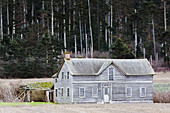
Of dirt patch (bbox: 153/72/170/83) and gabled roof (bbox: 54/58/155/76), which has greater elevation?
gabled roof (bbox: 54/58/155/76)

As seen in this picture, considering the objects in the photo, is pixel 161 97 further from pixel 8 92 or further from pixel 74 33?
pixel 74 33

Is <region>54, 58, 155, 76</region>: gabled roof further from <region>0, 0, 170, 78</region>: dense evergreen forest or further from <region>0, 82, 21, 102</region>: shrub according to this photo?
<region>0, 0, 170, 78</region>: dense evergreen forest

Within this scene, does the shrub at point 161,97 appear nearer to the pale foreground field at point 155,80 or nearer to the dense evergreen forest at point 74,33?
the pale foreground field at point 155,80

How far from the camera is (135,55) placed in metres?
76.2

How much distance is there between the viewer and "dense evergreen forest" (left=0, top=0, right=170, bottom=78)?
242ft

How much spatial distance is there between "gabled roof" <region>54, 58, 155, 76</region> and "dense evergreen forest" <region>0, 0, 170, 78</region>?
1485 cm

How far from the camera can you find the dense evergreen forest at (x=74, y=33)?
7369 centimetres

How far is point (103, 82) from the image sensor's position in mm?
54469

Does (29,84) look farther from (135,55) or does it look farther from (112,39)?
(112,39)

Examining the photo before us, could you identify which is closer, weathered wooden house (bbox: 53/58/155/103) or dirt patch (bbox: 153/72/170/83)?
weathered wooden house (bbox: 53/58/155/103)

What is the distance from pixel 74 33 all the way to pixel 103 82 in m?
32.1

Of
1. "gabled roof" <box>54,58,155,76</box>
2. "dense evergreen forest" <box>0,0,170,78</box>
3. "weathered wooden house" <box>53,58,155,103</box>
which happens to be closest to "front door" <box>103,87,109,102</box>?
"weathered wooden house" <box>53,58,155,103</box>

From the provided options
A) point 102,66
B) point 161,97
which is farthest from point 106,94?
point 161,97

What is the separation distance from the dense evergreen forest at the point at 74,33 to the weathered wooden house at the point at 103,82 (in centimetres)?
1625
